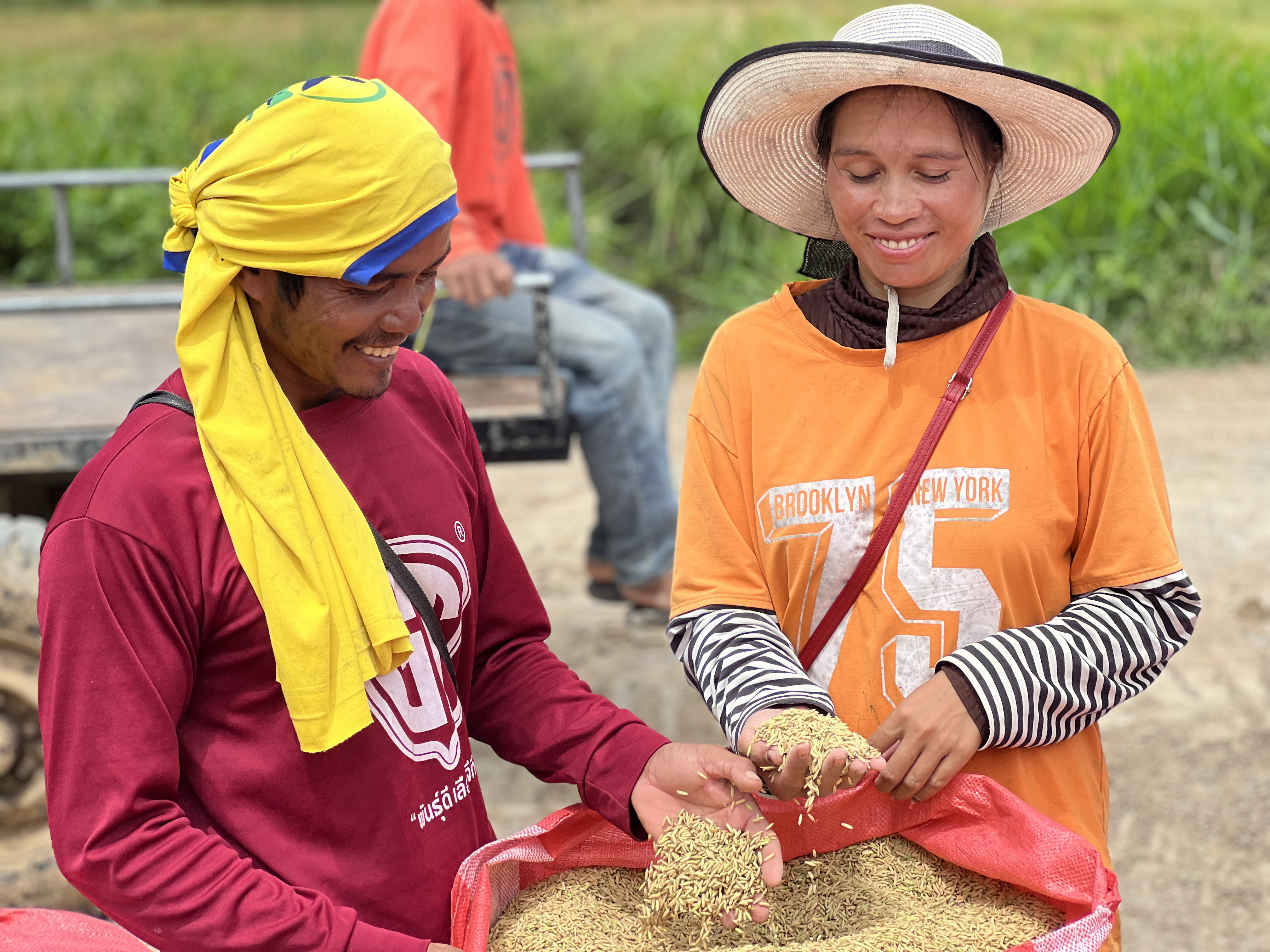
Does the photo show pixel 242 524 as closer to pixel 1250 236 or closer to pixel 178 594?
pixel 178 594

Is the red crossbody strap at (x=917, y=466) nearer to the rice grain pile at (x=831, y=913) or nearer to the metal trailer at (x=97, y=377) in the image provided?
the rice grain pile at (x=831, y=913)

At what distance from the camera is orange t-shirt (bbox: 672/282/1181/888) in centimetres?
185

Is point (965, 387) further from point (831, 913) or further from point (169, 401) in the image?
point (169, 401)

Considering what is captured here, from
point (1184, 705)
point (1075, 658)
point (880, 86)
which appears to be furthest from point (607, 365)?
point (1075, 658)

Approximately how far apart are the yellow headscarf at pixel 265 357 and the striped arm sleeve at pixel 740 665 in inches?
17.9

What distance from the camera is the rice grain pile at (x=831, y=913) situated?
1.77 m

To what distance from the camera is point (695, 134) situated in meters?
5.77

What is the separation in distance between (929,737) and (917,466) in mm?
368

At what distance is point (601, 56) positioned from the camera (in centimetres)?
1259

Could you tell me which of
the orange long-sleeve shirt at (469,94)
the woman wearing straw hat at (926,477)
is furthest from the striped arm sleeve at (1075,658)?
the orange long-sleeve shirt at (469,94)

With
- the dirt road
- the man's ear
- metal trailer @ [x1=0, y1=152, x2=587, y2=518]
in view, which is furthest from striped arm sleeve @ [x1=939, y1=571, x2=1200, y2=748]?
metal trailer @ [x1=0, y1=152, x2=587, y2=518]

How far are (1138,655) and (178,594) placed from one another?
4.05 ft

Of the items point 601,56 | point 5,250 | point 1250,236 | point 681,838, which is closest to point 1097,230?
point 1250,236

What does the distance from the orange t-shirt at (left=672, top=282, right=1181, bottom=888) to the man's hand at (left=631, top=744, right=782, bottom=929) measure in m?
0.21
